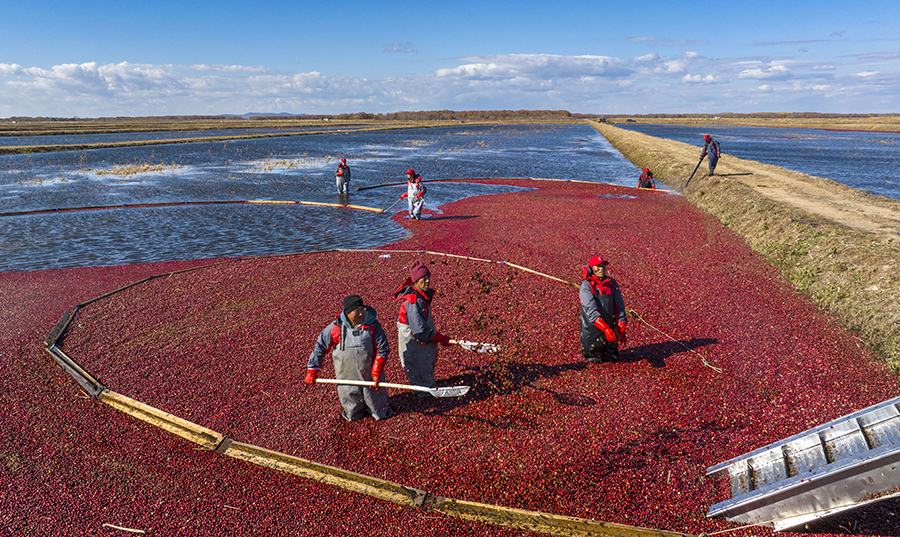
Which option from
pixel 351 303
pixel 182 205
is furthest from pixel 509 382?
pixel 182 205

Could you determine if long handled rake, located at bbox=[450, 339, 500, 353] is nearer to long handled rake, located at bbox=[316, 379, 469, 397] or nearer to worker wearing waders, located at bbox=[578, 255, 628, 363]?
long handled rake, located at bbox=[316, 379, 469, 397]

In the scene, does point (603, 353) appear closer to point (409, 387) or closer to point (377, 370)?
point (409, 387)

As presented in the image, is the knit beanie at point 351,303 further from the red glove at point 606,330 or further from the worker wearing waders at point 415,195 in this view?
the worker wearing waders at point 415,195

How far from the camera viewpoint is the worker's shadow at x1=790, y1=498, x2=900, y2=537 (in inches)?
199

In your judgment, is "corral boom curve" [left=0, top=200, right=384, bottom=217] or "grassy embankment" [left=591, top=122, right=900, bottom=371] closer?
"grassy embankment" [left=591, top=122, right=900, bottom=371]

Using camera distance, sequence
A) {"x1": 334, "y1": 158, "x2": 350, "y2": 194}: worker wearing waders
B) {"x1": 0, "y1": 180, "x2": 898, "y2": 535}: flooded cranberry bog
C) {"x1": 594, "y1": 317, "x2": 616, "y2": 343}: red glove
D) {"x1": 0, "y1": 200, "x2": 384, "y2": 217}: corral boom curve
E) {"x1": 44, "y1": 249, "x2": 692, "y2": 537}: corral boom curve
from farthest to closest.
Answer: {"x1": 334, "y1": 158, "x2": 350, "y2": 194}: worker wearing waders → {"x1": 0, "y1": 200, "x2": 384, "y2": 217}: corral boom curve → {"x1": 594, "y1": 317, "x2": 616, "y2": 343}: red glove → {"x1": 0, "y1": 180, "x2": 898, "y2": 535}: flooded cranberry bog → {"x1": 44, "y1": 249, "x2": 692, "y2": 537}: corral boom curve

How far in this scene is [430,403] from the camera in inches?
306

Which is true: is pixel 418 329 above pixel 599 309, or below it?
above

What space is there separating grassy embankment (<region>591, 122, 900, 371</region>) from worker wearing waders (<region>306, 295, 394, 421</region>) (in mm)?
8232

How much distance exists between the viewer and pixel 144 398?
7.99 metres

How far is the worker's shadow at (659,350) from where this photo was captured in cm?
891

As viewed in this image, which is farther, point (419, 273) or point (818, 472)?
point (419, 273)

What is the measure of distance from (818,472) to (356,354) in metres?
5.77

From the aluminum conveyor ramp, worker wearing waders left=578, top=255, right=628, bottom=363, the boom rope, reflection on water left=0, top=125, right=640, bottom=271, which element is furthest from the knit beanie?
reflection on water left=0, top=125, right=640, bottom=271
